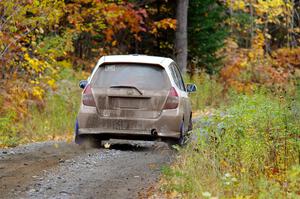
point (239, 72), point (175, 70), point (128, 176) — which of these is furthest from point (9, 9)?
point (239, 72)

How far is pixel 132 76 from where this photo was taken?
A: 12844 millimetres

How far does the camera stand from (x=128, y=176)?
1023 centimetres

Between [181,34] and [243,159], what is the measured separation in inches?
664

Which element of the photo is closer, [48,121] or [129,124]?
[129,124]

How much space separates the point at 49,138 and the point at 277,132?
24.0ft

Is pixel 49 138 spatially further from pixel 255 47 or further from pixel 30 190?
→ pixel 255 47

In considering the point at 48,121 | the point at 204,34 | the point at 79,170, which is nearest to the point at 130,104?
the point at 79,170

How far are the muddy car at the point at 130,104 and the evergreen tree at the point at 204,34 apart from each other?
13681mm

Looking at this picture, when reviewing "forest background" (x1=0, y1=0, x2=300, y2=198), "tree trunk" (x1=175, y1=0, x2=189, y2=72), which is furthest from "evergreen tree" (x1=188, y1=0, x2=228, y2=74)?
"tree trunk" (x1=175, y1=0, x2=189, y2=72)

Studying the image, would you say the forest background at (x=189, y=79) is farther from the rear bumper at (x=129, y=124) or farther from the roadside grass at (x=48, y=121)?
the rear bumper at (x=129, y=124)

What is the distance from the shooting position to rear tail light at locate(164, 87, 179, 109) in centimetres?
1270

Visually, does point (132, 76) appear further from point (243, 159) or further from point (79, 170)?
point (243, 159)

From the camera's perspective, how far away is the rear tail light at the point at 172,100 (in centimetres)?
1270

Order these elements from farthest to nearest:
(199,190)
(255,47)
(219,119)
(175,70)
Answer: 1. (255,47)
2. (175,70)
3. (219,119)
4. (199,190)
